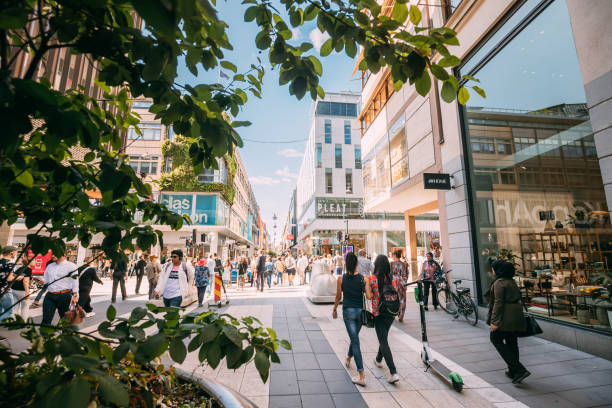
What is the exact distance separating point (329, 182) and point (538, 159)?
3873 centimetres

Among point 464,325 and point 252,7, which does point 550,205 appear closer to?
point 464,325

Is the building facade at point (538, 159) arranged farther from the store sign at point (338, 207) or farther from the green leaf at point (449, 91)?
the store sign at point (338, 207)

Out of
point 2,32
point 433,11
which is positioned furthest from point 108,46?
point 433,11

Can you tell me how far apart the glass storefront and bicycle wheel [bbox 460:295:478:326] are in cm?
54

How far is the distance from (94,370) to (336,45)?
6.55 ft

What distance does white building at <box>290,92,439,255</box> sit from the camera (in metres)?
42.2

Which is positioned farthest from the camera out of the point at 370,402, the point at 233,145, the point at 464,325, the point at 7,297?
the point at 464,325

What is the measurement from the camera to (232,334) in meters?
1.29

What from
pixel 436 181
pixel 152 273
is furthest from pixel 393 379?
pixel 152 273

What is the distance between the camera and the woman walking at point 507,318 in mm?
4676

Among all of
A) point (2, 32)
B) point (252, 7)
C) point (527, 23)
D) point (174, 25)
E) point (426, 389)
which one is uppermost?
point (527, 23)

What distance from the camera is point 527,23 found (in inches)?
276

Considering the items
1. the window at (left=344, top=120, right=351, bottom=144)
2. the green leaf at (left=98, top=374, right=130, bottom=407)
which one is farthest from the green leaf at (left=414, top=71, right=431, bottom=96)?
the window at (left=344, top=120, right=351, bottom=144)

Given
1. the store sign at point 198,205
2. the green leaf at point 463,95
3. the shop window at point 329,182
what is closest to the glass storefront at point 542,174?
the green leaf at point 463,95
